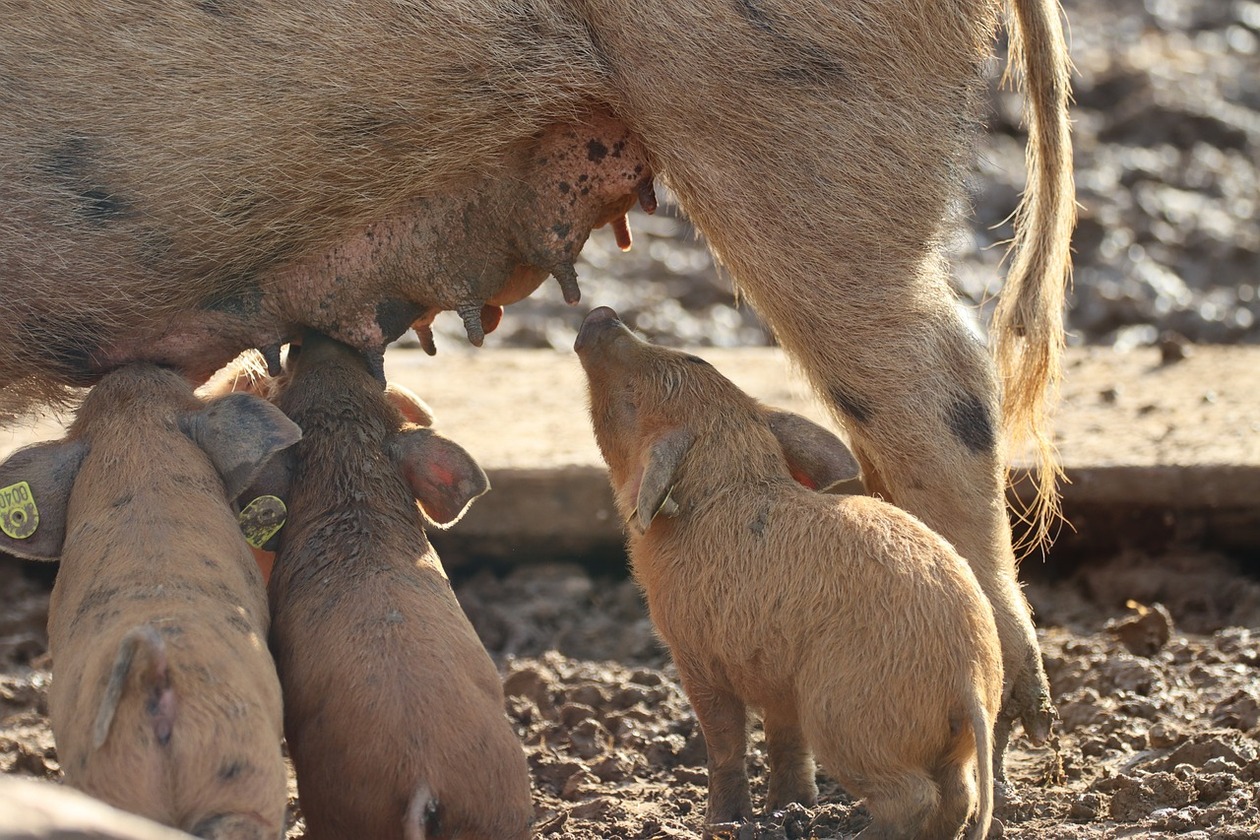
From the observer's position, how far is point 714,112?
402 centimetres

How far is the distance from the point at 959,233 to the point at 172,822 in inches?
94.5

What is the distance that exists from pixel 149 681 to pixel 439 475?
1.11 meters

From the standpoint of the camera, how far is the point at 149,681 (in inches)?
114

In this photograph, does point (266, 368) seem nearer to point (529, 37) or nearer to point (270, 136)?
point (270, 136)

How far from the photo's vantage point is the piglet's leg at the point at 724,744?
3.69 m

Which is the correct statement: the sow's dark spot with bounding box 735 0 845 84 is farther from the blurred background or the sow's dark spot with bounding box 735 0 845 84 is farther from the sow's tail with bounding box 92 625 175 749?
the blurred background

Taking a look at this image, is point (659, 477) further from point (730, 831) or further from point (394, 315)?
point (394, 315)

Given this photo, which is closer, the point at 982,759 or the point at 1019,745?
the point at 982,759

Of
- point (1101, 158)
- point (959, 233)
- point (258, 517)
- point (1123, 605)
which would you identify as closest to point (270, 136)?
point (258, 517)

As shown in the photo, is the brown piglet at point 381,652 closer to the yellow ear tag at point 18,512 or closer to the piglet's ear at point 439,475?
the piglet's ear at point 439,475

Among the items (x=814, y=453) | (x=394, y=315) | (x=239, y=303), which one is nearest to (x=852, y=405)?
(x=814, y=453)

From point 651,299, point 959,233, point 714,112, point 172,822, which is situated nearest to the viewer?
point 172,822

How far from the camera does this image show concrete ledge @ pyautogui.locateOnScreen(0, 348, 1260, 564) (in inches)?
212

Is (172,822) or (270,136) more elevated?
(270,136)
